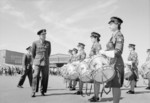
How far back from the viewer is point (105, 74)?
516 centimetres

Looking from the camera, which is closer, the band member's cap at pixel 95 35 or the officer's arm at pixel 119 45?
the officer's arm at pixel 119 45

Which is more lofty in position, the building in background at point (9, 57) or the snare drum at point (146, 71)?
the building in background at point (9, 57)

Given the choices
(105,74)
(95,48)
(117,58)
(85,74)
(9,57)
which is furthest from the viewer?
(9,57)

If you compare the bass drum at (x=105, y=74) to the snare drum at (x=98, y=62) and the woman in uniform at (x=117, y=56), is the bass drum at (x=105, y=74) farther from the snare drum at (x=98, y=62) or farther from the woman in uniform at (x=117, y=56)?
the snare drum at (x=98, y=62)

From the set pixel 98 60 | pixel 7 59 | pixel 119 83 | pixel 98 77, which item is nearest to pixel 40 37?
Result: pixel 98 60

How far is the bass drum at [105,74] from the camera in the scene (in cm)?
498

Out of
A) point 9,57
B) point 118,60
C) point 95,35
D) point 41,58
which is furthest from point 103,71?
point 9,57

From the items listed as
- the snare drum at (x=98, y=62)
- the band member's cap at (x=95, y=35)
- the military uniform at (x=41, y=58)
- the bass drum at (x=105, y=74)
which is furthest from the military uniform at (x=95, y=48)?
the bass drum at (x=105, y=74)

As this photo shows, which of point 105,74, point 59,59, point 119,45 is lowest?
point 105,74

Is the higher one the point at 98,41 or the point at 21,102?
the point at 98,41

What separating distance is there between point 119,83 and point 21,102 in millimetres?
3647

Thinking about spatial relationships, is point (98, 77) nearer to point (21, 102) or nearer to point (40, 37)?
point (21, 102)

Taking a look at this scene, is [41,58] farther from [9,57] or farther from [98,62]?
[9,57]

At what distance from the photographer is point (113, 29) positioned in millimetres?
5199
